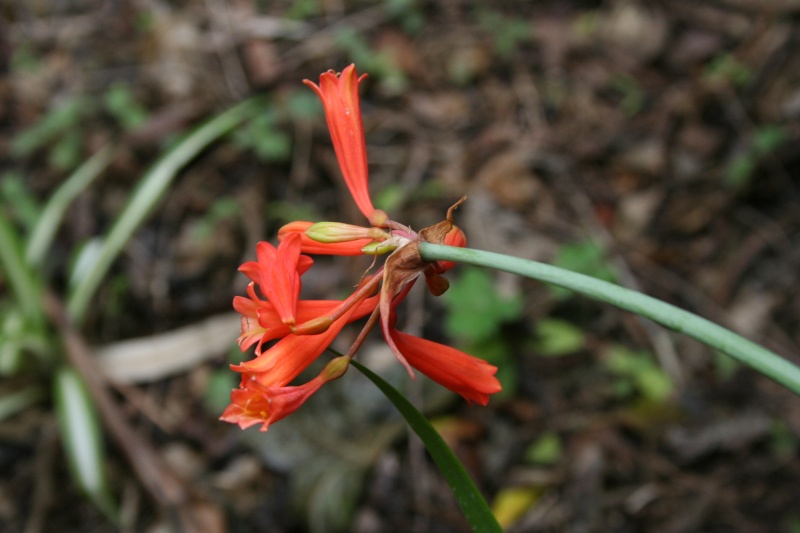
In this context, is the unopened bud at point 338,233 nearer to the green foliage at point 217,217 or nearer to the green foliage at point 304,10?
the green foliage at point 217,217

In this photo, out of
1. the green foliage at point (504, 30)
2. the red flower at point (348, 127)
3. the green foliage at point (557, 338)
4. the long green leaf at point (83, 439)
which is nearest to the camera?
the red flower at point (348, 127)

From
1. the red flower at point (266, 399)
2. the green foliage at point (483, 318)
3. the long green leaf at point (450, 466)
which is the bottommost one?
the green foliage at point (483, 318)

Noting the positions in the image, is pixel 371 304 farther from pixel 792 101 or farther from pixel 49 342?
pixel 792 101

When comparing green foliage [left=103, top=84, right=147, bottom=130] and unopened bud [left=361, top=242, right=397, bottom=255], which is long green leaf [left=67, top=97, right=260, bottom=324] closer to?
green foliage [left=103, top=84, right=147, bottom=130]

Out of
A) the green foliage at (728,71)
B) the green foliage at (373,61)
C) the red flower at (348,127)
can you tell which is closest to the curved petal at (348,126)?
the red flower at (348,127)

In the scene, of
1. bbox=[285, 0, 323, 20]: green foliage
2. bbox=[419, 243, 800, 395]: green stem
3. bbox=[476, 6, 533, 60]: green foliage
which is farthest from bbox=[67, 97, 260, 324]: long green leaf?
Answer: bbox=[419, 243, 800, 395]: green stem
